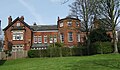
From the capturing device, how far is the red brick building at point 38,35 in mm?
66562

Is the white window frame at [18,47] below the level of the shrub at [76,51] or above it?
above

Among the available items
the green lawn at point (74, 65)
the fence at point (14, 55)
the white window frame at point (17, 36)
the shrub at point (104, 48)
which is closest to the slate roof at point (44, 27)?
the white window frame at point (17, 36)

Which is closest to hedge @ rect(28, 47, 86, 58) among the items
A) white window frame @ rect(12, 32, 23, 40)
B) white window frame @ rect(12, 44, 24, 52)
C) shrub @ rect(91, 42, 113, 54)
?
shrub @ rect(91, 42, 113, 54)

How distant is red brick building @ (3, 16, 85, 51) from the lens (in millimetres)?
66562

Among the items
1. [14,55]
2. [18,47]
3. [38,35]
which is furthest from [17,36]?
[14,55]

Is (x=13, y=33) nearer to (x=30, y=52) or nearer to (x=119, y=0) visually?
(x=30, y=52)

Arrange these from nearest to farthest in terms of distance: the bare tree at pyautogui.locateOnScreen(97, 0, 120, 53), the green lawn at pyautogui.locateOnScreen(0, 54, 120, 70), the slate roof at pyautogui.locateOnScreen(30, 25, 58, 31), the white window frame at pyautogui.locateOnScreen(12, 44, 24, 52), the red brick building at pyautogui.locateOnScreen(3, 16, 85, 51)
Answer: the green lawn at pyautogui.locateOnScreen(0, 54, 120, 70) → the bare tree at pyautogui.locateOnScreen(97, 0, 120, 53) → the white window frame at pyautogui.locateOnScreen(12, 44, 24, 52) → the red brick building at pyautogui.locateOnScreen(3, 16, 85, 51) → the slate roof at pyautogui.locateOnScreen(30, 25, 58, 31)

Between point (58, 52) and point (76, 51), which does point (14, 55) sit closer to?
point (58, 52)

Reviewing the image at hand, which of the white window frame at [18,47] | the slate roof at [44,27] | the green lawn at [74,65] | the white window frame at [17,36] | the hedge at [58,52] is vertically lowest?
the green lawn at [74,65]

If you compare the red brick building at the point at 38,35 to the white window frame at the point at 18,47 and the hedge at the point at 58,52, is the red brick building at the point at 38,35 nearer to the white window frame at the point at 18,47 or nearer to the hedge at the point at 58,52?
the white window frame at the point at 18,47

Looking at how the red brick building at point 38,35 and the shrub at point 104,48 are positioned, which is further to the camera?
the red brick building at point 38,35

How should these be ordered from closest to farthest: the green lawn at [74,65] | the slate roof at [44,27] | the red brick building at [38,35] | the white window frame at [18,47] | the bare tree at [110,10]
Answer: the green lawn at [74,65] → the bare tree at [110,10] → the white window frame at [18,47] → the red brick building at [38,35] → the slate roof at [44,27]

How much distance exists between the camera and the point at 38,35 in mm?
70062

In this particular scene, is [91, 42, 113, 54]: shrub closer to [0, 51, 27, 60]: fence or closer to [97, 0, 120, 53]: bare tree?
[97, 0, 120, 53]: bare tree
